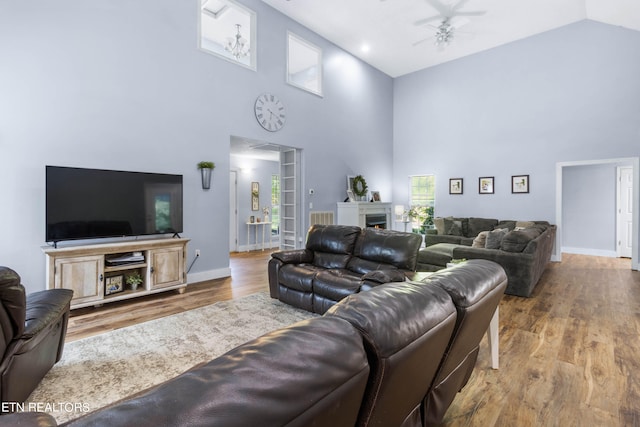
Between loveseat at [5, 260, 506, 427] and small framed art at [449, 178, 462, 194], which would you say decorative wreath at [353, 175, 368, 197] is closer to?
small framed art at [449, 178, 462, 194]

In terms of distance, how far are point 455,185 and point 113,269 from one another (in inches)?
297

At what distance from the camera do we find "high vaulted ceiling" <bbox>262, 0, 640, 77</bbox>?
560 centimetres

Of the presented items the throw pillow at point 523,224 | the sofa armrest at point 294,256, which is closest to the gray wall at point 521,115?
the throw pillow at point 523,224

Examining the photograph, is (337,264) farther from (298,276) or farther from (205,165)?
(205,165)

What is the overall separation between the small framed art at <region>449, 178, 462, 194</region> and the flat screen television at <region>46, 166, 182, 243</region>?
6.57 metres

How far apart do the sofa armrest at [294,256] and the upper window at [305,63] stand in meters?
3.89

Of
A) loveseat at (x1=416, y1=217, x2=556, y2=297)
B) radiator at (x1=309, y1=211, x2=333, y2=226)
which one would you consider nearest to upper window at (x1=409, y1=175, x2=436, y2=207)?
radiator at (x1=309, y1=211, x2=333, y2=226)

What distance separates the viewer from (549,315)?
339 cm

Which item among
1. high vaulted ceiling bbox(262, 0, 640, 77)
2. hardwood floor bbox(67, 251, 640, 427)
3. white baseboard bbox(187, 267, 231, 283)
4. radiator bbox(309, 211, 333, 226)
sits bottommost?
hardwood floor bbox(67, 251, 640, 427)

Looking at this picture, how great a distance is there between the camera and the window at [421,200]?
8.40 metres

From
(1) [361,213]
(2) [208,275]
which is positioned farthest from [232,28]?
(2) [208,275]

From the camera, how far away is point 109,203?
12.3ft

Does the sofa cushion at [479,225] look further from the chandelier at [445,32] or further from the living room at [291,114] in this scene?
the chandelier at [445,32]

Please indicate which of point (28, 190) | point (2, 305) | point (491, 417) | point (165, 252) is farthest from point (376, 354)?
point (28, 190)
